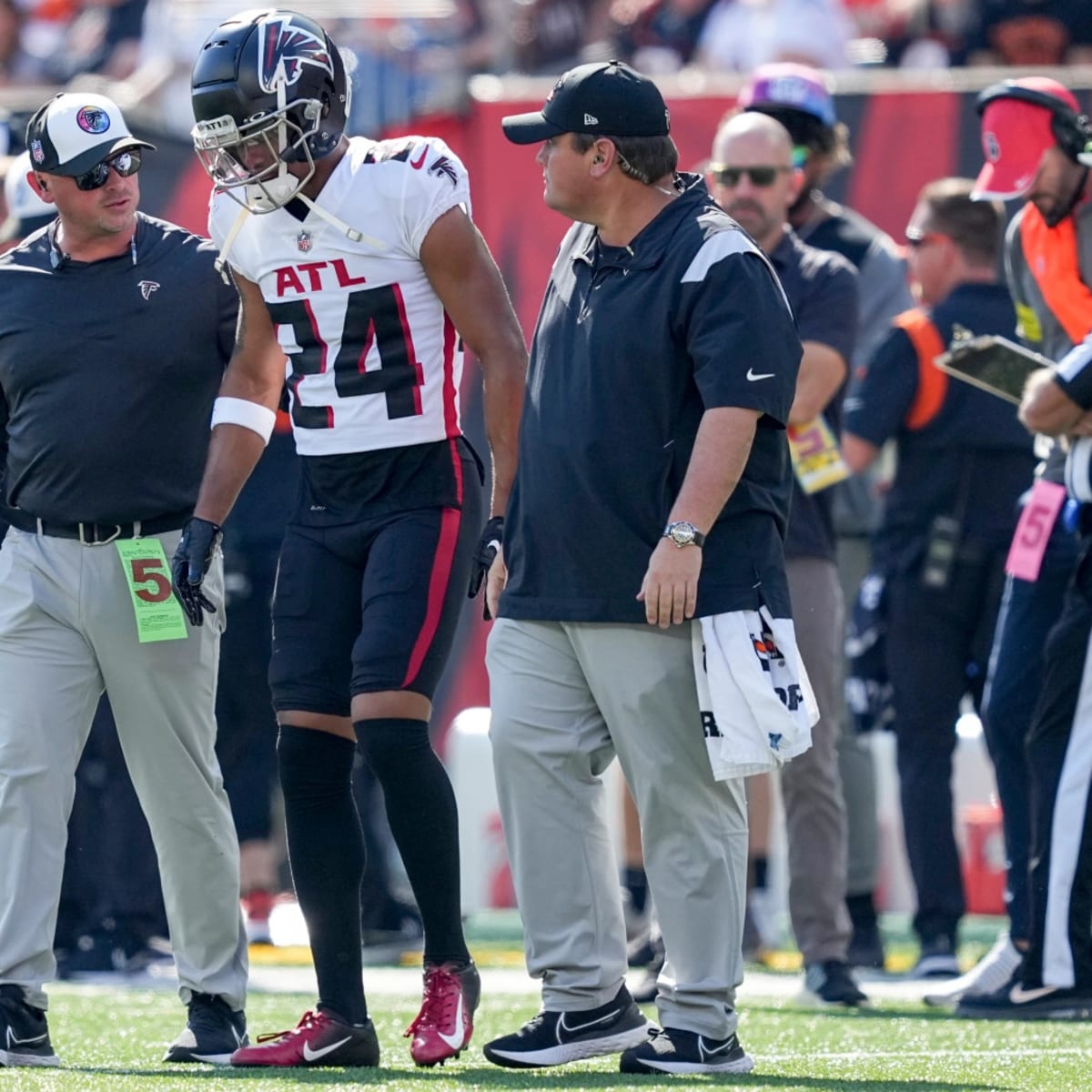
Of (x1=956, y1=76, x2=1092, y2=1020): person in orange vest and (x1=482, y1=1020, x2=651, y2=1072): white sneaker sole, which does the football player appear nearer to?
(x1=482, y1=1020, x2=651, y2=1072): white sneaker sole

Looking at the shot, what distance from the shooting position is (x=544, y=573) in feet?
15.6

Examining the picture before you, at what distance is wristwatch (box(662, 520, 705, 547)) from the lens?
449 cm

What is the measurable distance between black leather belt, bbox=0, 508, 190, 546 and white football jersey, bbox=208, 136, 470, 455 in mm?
475

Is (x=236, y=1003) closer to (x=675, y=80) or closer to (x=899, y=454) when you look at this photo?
(x=899, y=454)

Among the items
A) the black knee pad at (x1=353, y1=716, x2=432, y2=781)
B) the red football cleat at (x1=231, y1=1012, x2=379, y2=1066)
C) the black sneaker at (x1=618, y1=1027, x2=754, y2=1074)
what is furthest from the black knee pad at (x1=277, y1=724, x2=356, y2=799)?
the black sneaker at (x1=618, y1=1027, x2=754, y2=1074)

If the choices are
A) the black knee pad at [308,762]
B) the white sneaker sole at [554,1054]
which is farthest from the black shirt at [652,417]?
the white sneaker sole at [554,1054]

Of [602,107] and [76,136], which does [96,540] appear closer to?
[76,136]

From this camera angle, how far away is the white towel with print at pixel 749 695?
4473 millimetres

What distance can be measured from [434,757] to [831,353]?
7.12ft

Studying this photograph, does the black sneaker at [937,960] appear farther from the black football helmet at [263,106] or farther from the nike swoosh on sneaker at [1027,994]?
the black football helmet at [263,106]

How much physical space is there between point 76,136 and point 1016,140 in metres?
2.41

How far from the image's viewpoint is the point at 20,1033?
16.8 ft

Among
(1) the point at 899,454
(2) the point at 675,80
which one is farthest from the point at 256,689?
(2) the point at 675,80

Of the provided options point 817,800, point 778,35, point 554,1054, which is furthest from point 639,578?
point 778,35
